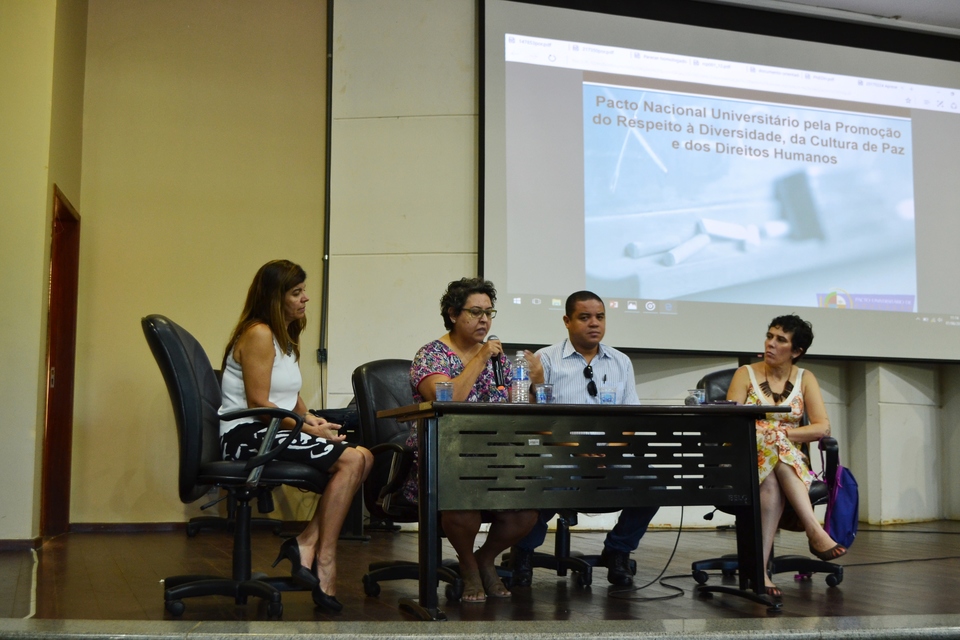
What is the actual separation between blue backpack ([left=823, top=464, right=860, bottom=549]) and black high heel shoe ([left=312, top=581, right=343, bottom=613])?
193 centimetres

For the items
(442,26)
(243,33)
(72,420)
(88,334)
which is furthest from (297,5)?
(72,420)

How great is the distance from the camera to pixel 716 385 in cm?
401

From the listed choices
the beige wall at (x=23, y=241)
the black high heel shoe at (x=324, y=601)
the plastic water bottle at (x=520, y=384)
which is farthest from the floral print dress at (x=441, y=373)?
the beige wall at (x=23, y=241)

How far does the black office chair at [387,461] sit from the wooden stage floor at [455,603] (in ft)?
0.30

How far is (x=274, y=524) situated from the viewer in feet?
17.1

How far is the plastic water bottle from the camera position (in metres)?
2.91

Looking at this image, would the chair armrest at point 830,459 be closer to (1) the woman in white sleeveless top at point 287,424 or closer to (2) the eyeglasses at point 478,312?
(2) the eyeglasses at point 478,312

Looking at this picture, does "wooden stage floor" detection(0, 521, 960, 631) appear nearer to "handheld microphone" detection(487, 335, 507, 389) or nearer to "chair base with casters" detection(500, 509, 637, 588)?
"chair base with casters" detection(500, 509, 637, 588)

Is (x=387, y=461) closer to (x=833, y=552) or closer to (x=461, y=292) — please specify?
(x=461, y=292)

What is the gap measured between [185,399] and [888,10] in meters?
5.53

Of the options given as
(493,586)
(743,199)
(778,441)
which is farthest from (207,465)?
(743,199)

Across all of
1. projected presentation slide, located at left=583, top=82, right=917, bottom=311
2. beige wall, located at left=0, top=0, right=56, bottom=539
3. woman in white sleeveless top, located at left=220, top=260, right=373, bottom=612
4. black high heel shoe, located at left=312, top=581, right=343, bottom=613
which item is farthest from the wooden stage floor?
projected presentation slide, located at left=583, top=82, right=917, bottom=311

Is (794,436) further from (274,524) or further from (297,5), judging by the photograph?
(297,5)

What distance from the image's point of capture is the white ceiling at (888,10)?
19.5 feet
